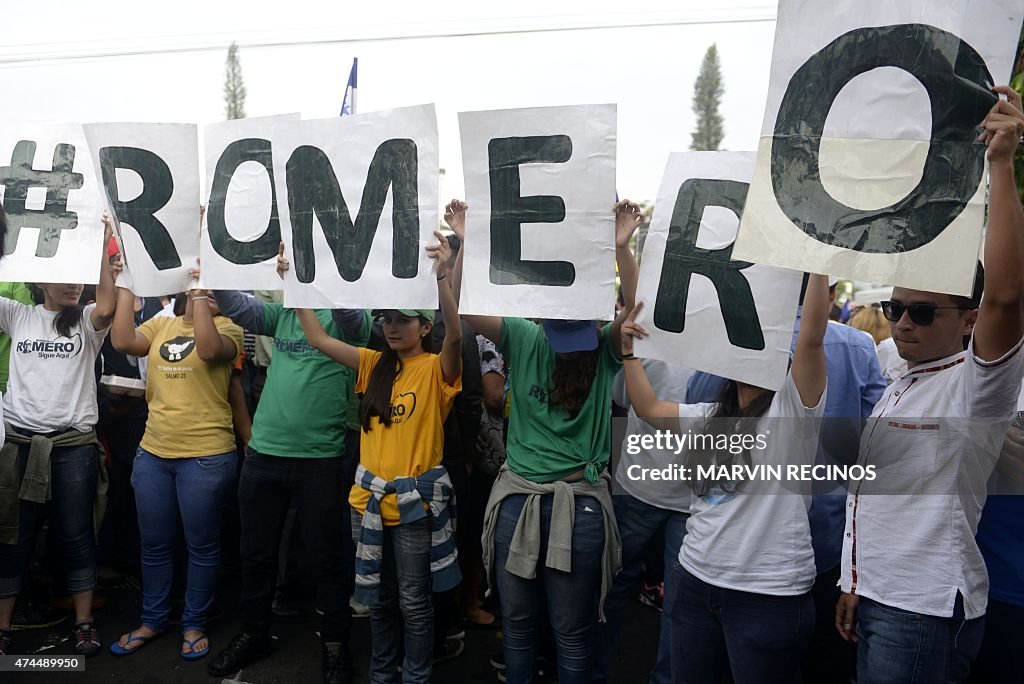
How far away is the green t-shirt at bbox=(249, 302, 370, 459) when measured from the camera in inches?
140

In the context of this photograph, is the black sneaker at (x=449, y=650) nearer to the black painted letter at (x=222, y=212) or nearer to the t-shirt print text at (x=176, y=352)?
the t-shirt print text at (x=176, y=352)

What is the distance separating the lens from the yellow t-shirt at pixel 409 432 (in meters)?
3.19

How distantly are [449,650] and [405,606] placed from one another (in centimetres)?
96

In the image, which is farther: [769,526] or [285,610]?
[285,610]

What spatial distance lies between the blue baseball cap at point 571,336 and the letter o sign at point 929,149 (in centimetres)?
95

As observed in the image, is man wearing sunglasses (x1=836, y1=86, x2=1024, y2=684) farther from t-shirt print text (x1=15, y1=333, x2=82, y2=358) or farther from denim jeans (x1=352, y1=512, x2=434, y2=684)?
t-shirt print text (x1=15, y1=333, x2=82, y2=358)

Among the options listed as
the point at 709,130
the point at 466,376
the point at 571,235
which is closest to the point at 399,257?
the point at 571,235

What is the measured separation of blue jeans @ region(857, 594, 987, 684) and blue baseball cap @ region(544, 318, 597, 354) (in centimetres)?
135

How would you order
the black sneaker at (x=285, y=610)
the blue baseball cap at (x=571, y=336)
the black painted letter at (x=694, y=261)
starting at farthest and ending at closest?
the black sneaker at (x=285, y=610)
the blue baseball cap at (x=571, y=336)
the black painted letter at (x=694, y=261)

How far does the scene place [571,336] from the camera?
114 inches

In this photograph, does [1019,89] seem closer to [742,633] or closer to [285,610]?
[742,633]

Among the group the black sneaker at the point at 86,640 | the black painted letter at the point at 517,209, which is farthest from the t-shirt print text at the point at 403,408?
the black sneaker at the point at 86,640

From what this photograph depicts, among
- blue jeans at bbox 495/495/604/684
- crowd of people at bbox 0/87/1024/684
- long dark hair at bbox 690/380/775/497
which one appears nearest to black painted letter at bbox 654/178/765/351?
crowd of people at bbox 0/87/1024/684

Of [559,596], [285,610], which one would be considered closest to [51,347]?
[285,610]
